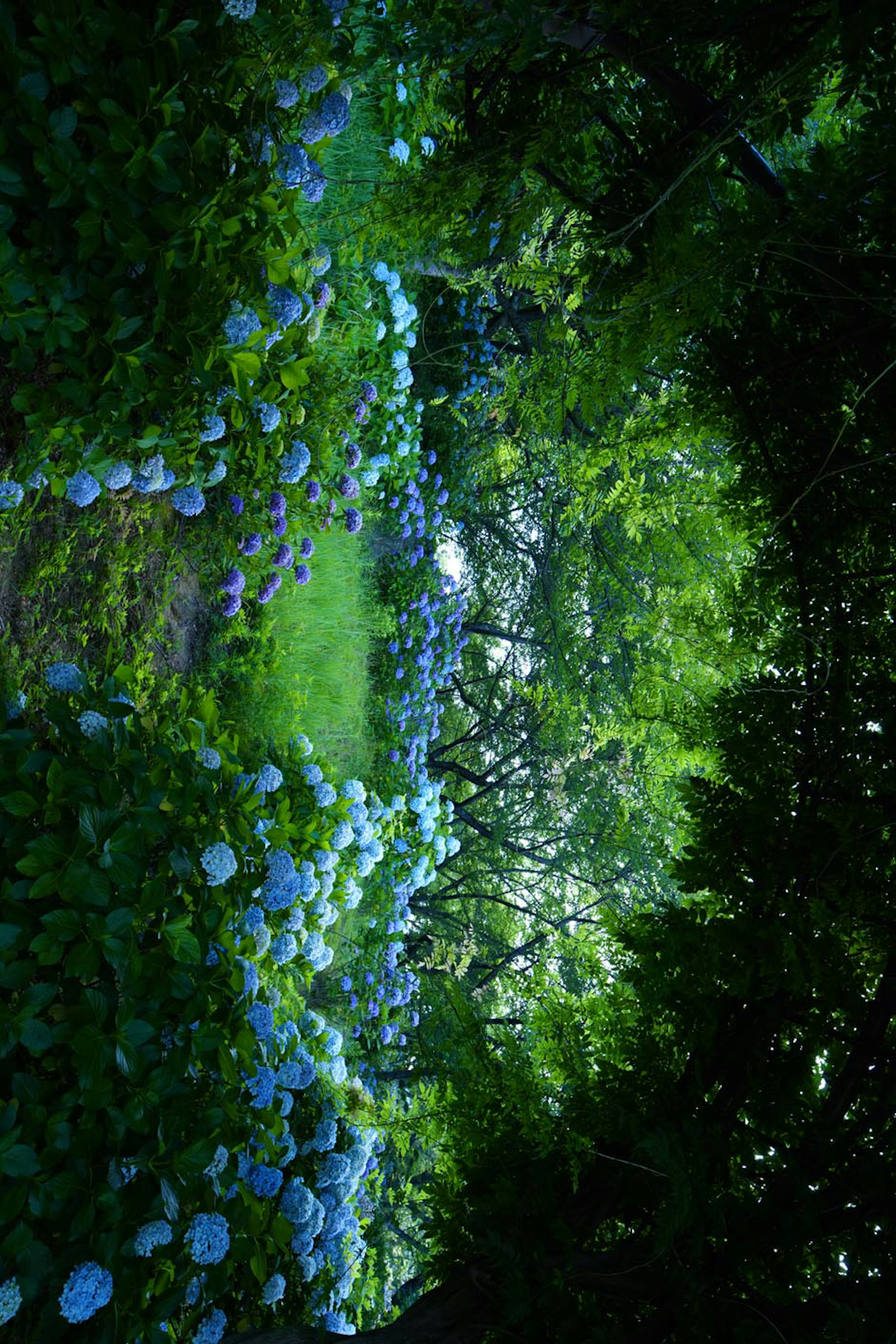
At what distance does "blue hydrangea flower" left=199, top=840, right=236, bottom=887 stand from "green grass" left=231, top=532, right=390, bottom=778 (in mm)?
1817

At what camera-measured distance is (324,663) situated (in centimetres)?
457

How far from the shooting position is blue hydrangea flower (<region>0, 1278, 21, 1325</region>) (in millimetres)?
1413

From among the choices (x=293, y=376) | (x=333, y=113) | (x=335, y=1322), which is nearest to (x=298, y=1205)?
(x=335, y=1322)

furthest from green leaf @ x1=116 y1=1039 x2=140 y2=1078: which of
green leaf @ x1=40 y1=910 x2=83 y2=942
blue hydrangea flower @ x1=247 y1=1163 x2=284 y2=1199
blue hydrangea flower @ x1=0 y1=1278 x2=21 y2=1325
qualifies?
blue hydrangea flower @ x1=247 y1=1163 x2=284 y2=1199

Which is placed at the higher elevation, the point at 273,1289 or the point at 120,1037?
the point at 120,1037

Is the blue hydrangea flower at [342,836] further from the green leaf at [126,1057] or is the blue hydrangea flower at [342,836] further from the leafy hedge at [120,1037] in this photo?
the green leaf at [126,1057]

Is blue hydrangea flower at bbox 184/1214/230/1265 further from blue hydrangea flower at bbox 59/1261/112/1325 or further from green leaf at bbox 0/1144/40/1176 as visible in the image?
green leaf at bbox 0/1144/40/1176

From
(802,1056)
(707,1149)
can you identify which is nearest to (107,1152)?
(707,1149)

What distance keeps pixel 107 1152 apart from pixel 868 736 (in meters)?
1.68

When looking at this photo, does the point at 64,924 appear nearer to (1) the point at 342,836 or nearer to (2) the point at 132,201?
(2) the point at 132,201

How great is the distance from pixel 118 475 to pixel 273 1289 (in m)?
2.18

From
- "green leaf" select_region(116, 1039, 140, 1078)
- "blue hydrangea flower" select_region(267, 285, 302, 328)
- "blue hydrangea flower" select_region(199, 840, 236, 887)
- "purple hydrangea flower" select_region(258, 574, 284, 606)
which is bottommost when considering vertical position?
"green leaf" select_region(116, 1039, 140, 1078)

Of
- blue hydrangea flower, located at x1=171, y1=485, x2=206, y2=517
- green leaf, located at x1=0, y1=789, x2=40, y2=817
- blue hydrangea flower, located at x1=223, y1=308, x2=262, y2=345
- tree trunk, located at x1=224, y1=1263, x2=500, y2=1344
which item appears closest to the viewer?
tree trunk, located at x1=224, y1=1263, x2=500, y2=1344

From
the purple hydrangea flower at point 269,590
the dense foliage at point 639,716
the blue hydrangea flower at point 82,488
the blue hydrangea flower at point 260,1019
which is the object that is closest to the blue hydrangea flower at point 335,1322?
the dense foliage at point 639,716
